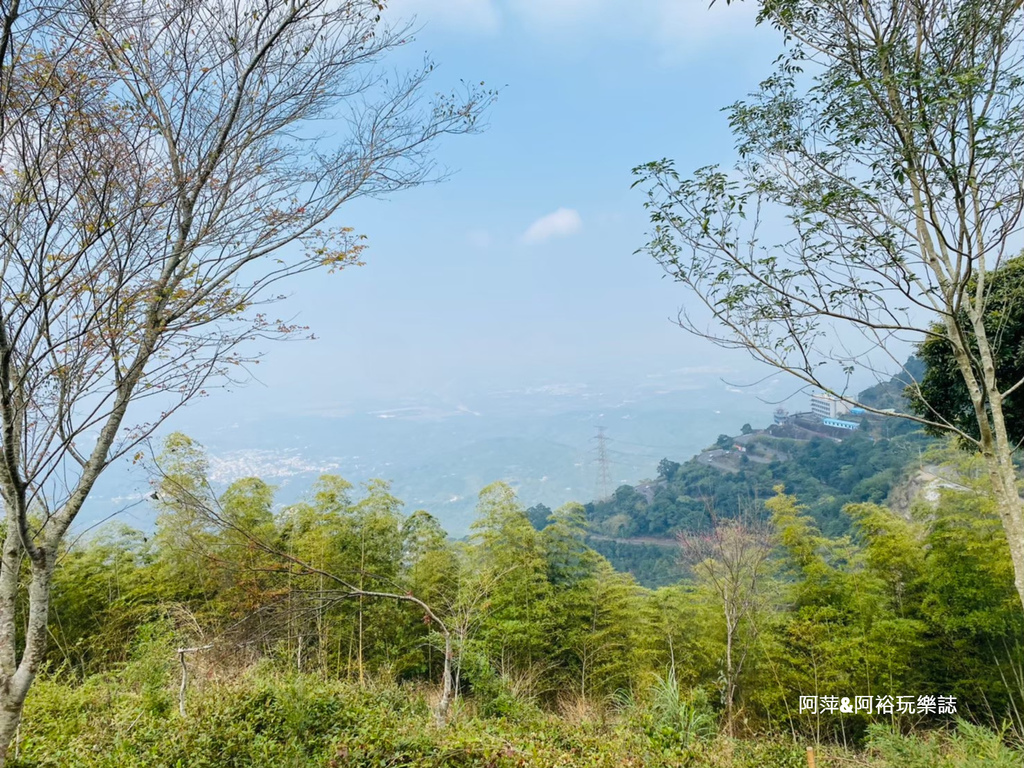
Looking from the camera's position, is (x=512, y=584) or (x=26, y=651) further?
(x=512, y=584)

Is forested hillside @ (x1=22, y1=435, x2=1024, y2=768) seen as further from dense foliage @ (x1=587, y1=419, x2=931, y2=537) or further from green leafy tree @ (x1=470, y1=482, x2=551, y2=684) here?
dense foliage @ (x1=587, y1=419, x2=931, y2=537)

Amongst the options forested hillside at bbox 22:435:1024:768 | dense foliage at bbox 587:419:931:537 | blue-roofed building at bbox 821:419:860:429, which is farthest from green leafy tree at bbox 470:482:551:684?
blue-roofed building at bbox 821:419:860:429

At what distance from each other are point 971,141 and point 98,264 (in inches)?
172

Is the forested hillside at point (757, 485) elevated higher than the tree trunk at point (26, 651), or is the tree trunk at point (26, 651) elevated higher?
the tree trunk at point (26, 651)

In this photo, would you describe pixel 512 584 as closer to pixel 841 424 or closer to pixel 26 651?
pixel 26 651

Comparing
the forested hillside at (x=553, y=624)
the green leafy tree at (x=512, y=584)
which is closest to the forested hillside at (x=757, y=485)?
the forested hillside at (x=553, y=624)

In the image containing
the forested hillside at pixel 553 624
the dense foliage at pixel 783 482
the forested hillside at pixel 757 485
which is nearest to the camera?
the forested hillside at pixel 553 624

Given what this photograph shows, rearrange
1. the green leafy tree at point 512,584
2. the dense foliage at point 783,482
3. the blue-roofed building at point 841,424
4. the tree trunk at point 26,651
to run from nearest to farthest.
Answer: the tree trunk at point 26,651 → the green leafy tree at point 512,584 → the dense foliage at point 783,482 → the blue-roofed building at point 841,424

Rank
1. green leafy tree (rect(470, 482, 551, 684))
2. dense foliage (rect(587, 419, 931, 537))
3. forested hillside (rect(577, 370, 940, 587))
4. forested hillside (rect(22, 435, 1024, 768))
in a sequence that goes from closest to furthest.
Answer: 1. forested hillside (rect(22, 435, 1024, 768))
2. green leafy tree (rect(470, 482, 551, 684))
3. forested hillside (rect(577, 370, 940, 587))
4. dense foliage (rect(587, 419, 931, 537))

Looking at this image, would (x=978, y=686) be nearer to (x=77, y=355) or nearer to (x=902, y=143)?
(x=902, y=143)

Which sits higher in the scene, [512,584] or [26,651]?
[26,651]

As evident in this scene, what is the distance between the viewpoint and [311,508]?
7.23m

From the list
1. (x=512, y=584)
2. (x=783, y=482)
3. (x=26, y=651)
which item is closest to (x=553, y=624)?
(x=512, y=584)

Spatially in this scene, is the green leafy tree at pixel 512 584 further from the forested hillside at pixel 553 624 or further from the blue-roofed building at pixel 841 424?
the blue-roofed building at pixel 841 424
